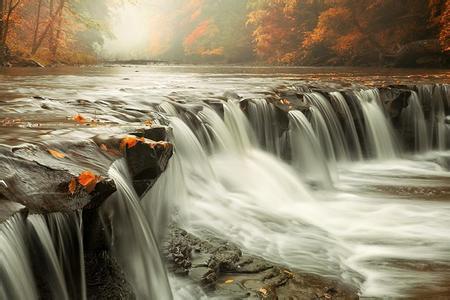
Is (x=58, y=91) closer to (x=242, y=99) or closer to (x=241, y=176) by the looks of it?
(x=242, y=99)

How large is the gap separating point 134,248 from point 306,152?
17.6 ft

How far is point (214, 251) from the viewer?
183 inches

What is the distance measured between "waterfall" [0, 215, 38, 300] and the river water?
1440mm

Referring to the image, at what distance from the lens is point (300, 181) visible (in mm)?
8133

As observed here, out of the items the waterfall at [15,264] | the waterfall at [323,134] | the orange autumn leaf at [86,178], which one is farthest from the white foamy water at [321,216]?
the waterfall at [15,264]

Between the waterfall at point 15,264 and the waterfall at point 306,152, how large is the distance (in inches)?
237

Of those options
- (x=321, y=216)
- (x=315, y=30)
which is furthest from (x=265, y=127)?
(x=315, y=30)

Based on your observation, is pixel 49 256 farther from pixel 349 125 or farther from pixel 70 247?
pixel 349 125

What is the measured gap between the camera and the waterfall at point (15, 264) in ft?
9.05

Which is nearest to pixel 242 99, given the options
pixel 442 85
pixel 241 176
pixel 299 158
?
pixel 299 158

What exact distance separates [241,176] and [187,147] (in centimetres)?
101

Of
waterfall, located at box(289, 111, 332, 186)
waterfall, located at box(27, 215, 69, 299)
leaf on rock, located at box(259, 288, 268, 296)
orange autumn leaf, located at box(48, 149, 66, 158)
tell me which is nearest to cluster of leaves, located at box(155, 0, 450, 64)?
waterfall, located at box(289, 111, 332, 186)

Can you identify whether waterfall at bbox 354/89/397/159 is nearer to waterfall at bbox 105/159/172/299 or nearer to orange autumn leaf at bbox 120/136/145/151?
orange autumn leaf at bbox 120/136/145/151

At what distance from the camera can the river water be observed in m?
5.02
